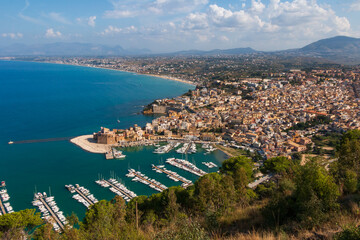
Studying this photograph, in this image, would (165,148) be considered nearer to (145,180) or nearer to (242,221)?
(145,180)

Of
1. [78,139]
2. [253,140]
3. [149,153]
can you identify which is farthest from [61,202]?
[253,140]

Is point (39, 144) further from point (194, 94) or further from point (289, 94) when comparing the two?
point (289, 94)

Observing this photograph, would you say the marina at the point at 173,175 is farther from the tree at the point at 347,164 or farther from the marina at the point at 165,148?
the tree at the point at 347,164

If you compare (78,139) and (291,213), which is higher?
(291,213)

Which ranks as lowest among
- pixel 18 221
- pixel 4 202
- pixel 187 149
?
pixel 4 202

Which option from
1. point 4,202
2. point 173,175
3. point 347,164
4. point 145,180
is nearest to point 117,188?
point 145,180
